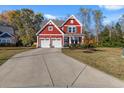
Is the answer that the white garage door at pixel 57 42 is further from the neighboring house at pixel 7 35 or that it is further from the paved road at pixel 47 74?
the neighboring house at pixel 7 35

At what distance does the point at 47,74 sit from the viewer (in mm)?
12969

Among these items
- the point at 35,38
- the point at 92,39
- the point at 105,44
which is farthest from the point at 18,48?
the point at 105,44

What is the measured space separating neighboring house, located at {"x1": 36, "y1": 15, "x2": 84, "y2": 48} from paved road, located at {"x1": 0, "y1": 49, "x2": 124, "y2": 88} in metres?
0.53

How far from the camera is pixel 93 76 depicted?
12.7 metres

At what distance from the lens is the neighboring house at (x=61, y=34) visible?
16.2m

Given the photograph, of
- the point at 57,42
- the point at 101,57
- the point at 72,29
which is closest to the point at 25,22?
the point at 57,42

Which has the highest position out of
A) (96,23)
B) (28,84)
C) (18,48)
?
(96,23)

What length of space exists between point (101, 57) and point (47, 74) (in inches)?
277

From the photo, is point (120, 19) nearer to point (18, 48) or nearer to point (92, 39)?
point (92, 39)

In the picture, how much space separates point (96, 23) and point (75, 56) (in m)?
3.51

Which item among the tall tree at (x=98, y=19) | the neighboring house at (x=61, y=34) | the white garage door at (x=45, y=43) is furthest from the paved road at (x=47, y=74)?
the tall tree at (x=98, y=19)

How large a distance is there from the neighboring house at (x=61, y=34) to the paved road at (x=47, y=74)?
528 mm

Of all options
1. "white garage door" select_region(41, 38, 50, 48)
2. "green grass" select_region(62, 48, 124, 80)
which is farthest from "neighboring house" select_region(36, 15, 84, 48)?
"green grass" select_region(62, 48, 124, 80)

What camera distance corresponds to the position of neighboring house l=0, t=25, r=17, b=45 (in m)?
14.8
